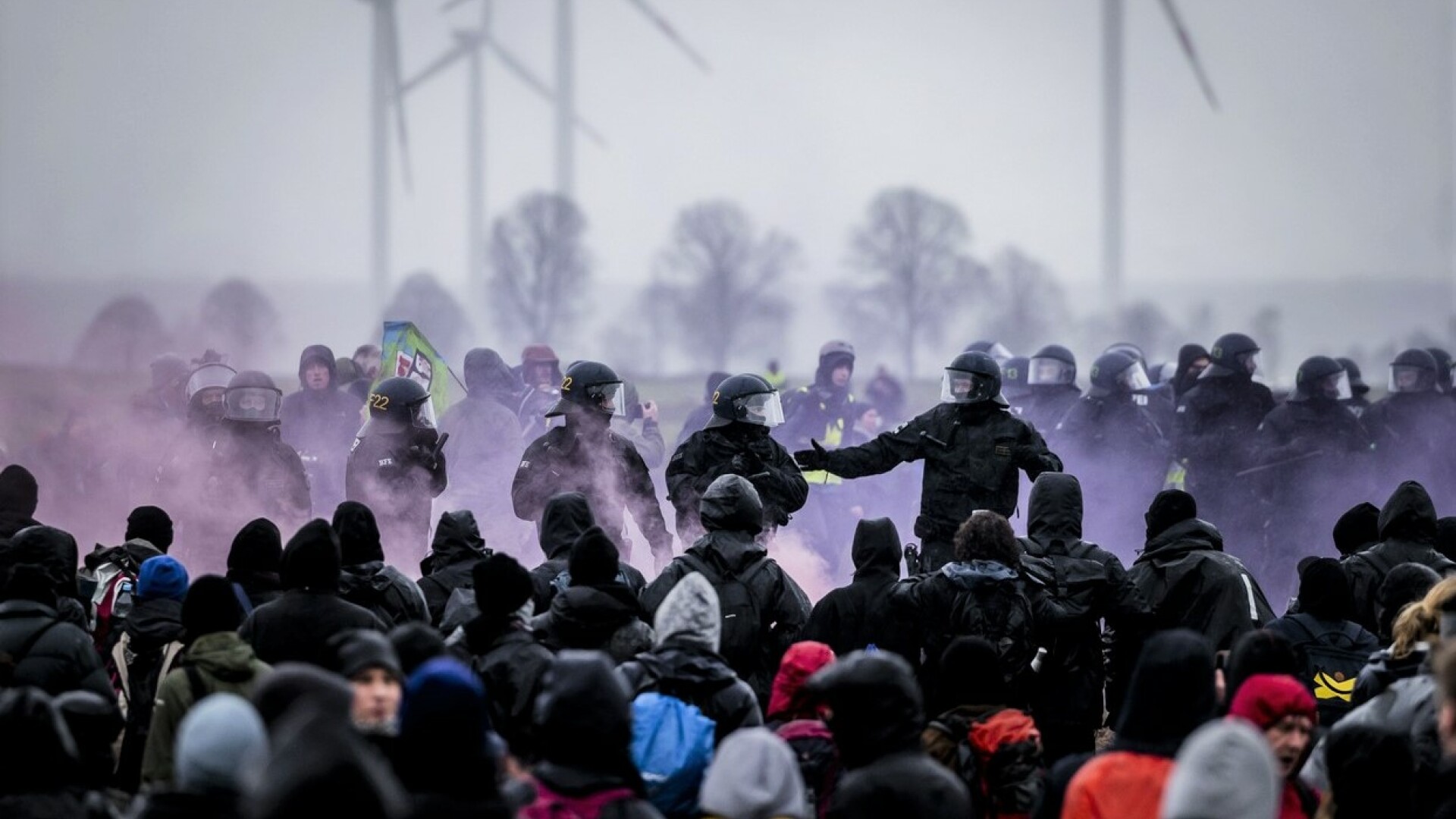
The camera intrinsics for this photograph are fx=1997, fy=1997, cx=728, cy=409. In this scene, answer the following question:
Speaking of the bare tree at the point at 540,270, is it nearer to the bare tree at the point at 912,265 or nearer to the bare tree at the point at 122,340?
the bare tree at the point at 912,265

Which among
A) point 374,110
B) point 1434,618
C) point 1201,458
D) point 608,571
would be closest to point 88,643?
point 608,571

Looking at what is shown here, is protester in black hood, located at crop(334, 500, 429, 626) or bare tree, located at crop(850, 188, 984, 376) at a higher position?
bare tree, located at crop(850, 188, 984, 376)

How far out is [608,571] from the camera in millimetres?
8227

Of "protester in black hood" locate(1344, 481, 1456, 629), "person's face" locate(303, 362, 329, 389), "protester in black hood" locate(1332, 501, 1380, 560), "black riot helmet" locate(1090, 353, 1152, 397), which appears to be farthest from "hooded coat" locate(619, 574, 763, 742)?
"black riot helmet" locate(1090, 353, 1152, 397)

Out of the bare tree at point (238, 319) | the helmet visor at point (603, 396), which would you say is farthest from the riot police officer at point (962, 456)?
the bare tree at point (238, 319)

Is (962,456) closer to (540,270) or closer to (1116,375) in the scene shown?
(1116,375)

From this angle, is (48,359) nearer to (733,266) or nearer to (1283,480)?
(1283,480)

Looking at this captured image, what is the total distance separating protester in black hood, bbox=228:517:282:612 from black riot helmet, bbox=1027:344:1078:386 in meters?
9.36

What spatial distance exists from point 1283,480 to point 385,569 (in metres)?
9.19

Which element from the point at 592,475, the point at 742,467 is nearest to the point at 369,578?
the point at 742,467

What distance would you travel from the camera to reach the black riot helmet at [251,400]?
13242 mm

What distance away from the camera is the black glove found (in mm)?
12008

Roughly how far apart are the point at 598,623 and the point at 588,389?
14.7 feet

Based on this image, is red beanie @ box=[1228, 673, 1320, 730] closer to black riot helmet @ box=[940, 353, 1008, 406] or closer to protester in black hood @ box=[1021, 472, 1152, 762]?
protester in black hood @ box=[1021, 472, 1152, 762]
